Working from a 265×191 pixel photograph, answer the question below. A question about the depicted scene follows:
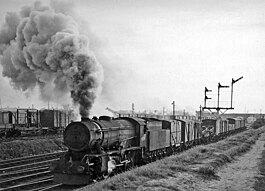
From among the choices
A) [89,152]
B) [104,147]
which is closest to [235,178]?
[104,147]

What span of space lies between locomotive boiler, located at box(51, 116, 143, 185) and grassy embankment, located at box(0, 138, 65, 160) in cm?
1124

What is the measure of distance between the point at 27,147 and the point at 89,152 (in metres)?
13.7

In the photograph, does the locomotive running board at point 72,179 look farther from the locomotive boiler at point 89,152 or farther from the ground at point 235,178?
the ground at point 235,178

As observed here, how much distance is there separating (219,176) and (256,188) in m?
3.04

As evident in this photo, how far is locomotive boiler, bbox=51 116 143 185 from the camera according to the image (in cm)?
1309

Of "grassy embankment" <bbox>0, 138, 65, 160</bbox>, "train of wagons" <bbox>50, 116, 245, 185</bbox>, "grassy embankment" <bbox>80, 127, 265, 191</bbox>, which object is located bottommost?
"grassy embankment" <bbox>0, 138, 65, 160</bbox>

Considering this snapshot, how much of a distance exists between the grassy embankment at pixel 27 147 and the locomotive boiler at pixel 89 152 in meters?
11.2

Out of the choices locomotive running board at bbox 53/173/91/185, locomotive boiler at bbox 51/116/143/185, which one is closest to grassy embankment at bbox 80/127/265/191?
locomotive running board at bbox 53/173/91/185

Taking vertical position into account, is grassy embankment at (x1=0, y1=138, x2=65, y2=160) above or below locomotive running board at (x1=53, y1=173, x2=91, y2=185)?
below

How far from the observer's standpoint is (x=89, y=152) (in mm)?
13914

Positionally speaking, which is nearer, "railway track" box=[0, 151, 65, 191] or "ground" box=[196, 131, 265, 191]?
"railway track" box=[0, 151, 65, 191]

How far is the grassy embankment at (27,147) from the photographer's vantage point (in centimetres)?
2384

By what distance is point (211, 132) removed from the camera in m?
41.6

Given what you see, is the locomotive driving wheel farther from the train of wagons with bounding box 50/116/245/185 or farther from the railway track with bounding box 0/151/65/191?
the railway track with bounding box 0/151/65/191
